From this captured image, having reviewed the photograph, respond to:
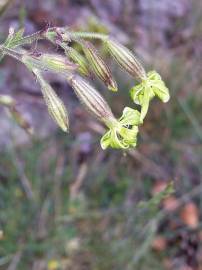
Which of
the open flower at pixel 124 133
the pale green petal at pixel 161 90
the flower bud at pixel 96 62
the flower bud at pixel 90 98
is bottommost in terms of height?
the open flower at pixel 124 133

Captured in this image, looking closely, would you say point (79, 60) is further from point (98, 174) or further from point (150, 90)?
point (98, 174)

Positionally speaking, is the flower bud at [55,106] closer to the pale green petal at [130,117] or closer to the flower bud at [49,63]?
the flower bud at [49,63]

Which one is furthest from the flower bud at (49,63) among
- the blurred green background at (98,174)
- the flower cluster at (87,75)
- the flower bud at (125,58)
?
the blurred green background at (98,174)

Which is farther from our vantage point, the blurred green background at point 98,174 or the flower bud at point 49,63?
the blurred green background at point 98,174

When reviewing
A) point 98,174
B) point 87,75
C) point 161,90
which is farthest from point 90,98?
point 98,174

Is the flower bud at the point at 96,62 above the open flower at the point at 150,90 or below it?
above

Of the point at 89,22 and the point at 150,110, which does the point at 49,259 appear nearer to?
the point at 150,110

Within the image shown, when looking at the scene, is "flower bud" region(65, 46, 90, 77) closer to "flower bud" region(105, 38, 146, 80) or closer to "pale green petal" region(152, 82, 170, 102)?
"flower bud" region(105, 38, 146, 80)

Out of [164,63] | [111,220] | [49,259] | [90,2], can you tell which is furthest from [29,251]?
[90,2]

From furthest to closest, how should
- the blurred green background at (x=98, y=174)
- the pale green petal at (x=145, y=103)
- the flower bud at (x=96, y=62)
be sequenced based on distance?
1. the blurred green background at (x=98, y=174)
2. the flower bud at (x=96, y=62)
3. the pale green petal at (x=145, y=103)
